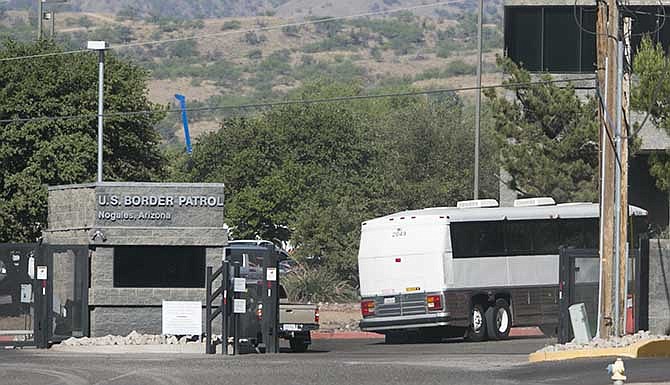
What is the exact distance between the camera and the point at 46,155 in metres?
50.8

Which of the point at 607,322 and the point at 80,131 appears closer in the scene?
the point at 607,322

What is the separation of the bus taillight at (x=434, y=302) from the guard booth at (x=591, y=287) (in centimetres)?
774

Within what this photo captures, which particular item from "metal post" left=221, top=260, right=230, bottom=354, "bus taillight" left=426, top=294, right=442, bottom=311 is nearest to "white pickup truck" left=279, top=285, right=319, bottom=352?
"metal post" left=221, top=260, right=230, bottom=354

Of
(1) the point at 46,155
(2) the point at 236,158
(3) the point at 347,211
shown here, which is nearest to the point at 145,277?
(1) the point at 46,155

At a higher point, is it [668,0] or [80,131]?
[668,0]

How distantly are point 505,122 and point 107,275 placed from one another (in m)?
14.8

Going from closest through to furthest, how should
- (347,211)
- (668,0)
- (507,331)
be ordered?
(507,331), (668,0), (347,211)

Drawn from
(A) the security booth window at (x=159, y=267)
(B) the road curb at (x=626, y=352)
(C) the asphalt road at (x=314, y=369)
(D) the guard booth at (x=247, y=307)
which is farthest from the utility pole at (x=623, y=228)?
(A) the security booth window at (x=159, y=267)

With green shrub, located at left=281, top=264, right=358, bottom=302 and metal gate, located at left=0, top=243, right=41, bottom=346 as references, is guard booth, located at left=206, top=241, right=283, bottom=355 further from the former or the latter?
green shrub, located at left=281, top=264, right=358, bottom=302

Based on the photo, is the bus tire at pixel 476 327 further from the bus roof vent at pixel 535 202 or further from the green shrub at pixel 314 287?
the green shrub at pixel 314 287

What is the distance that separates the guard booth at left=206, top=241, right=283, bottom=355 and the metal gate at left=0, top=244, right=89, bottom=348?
3.00 meters

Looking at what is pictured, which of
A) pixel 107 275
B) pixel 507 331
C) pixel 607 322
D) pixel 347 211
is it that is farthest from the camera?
pixel 347 211

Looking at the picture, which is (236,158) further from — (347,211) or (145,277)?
(145,277)

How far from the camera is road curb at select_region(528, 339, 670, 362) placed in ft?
83.0
